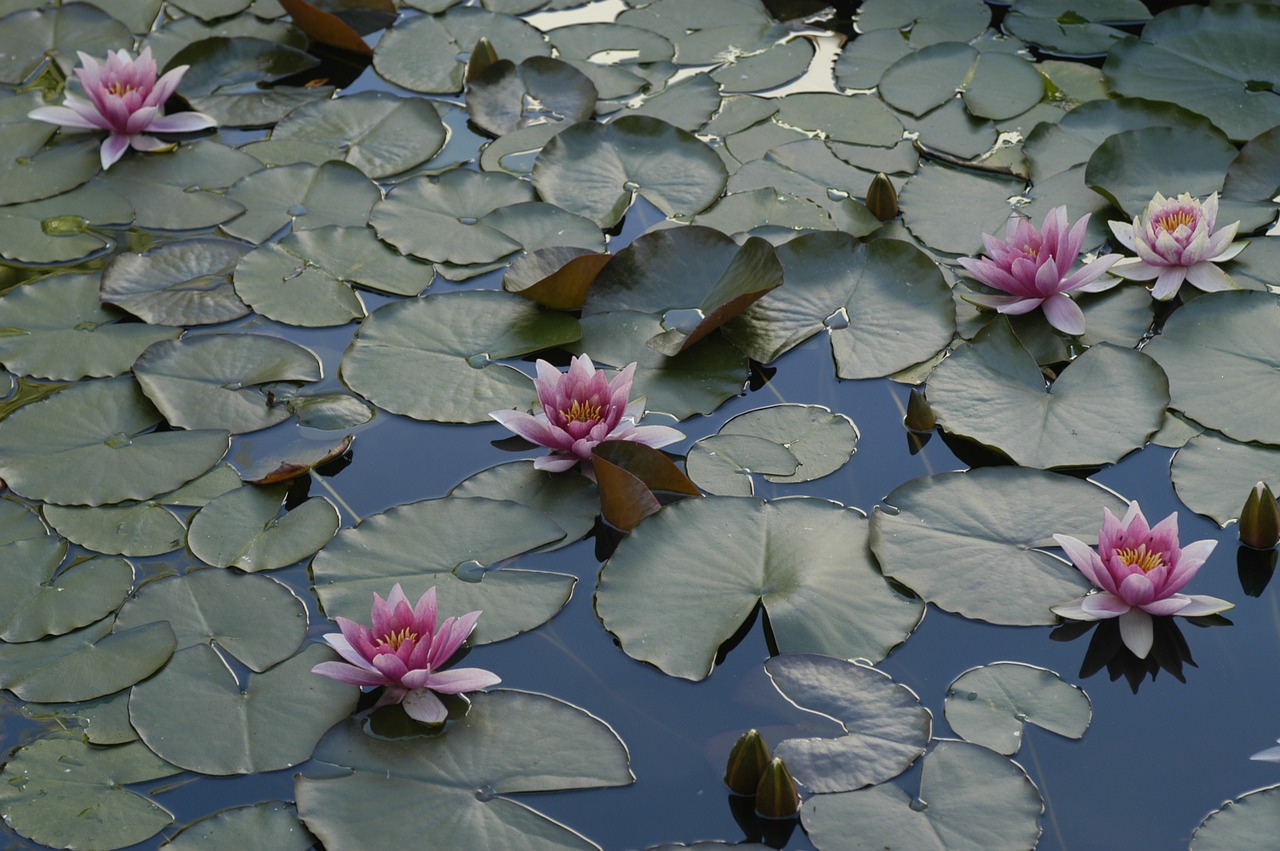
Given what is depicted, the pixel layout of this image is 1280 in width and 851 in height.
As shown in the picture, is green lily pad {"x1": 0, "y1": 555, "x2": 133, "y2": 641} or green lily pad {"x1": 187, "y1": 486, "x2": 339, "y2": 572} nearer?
green lily pad {"x1": 0, "y1": 555, "x2": 133, "y2": 641}

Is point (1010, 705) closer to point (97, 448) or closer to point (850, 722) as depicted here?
point (850, 722)

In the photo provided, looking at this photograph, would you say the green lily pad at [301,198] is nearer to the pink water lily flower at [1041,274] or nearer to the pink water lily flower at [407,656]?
the pink water lily flower at [407,656]

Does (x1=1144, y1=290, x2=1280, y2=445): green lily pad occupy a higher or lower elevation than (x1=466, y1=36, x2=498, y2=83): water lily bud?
lower

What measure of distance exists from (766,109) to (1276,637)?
2.56 m

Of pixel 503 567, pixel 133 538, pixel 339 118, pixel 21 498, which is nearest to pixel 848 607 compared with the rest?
pixel 503 567

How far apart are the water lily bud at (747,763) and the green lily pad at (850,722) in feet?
0.30

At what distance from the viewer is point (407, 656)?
2.34 metres

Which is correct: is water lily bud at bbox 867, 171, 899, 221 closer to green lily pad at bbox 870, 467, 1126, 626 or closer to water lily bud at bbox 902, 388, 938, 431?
water lily bud at bbox 902, 388, 938, 431

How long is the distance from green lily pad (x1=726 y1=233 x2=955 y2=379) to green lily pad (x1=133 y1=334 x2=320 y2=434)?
49.3 inches

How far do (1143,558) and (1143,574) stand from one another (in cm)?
5

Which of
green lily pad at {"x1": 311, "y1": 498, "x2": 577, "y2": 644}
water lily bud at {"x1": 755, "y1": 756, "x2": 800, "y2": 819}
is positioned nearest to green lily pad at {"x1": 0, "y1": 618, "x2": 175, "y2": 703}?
green lily pad at {"x1": 311, "y1": 498, "x2": 577, "y2": 644}

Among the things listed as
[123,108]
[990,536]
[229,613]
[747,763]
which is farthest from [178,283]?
[990,536]

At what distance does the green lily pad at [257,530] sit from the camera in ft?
8.87

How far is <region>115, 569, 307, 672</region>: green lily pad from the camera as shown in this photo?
2.49 m
